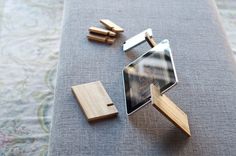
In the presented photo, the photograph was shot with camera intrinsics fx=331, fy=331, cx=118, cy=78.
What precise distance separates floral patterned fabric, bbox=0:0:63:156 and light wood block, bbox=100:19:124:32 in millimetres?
406

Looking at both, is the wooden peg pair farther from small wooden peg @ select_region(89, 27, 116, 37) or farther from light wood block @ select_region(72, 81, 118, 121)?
light wood block @ select_region(72, 81, 118, 121)

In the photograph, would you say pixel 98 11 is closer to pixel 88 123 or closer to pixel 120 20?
pixel 120 20

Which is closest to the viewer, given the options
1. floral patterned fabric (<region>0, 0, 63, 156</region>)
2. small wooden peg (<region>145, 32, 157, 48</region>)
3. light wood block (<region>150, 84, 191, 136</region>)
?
light wood block (<region>150, 84, 191, 136</region>)

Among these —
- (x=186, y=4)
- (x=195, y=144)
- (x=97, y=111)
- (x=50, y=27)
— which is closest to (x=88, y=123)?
(x=97, y=111)

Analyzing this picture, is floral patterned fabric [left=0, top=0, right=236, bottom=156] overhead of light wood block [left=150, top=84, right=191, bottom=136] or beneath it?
beneath

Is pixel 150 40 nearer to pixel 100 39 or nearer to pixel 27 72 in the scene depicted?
pixel 100 39

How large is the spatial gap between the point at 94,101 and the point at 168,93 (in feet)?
0.69

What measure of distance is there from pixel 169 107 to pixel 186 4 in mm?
564

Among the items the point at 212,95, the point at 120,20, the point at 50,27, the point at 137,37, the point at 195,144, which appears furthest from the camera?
the point at 50,27

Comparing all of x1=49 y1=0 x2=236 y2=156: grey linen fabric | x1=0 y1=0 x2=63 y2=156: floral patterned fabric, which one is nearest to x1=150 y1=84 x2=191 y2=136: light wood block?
x1=49 y1=0 x2=236 y2=156: grey linen fabric

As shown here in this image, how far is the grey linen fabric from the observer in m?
0.81

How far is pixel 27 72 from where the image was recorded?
1.42 metres

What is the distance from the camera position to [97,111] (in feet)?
2.81

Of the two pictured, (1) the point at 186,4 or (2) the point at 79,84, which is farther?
(1) the point at 186,4
